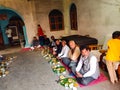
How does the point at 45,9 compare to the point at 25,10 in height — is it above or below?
above

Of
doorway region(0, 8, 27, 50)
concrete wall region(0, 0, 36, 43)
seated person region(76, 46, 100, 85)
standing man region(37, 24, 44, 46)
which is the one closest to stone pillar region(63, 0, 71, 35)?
standing man region(37, 24, 44, 46)

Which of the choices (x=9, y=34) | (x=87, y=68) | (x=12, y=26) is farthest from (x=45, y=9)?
(x=87, y=68)

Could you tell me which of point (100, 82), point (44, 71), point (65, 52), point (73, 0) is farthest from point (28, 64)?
point (73, 0)

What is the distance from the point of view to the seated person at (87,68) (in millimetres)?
2982

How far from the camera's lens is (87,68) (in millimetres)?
3131

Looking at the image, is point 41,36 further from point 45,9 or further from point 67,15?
point 67,15

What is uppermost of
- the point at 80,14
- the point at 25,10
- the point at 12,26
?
the point at 25,10

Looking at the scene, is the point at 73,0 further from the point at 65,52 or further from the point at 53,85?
the point at 53,85

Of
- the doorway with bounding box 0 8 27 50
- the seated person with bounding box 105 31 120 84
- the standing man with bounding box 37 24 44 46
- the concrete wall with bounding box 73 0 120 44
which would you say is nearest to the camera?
the seated person with bounding box 105 31 120 84

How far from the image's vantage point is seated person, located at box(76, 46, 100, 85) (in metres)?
2.98

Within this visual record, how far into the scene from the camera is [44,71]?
13.4 ft

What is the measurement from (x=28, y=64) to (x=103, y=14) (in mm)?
3313

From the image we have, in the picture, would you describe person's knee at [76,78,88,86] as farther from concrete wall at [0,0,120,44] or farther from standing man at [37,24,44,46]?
standing man at [37,24,44,46]

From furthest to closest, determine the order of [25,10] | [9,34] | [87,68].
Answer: [9,34]
[25,10]
[87,68]
